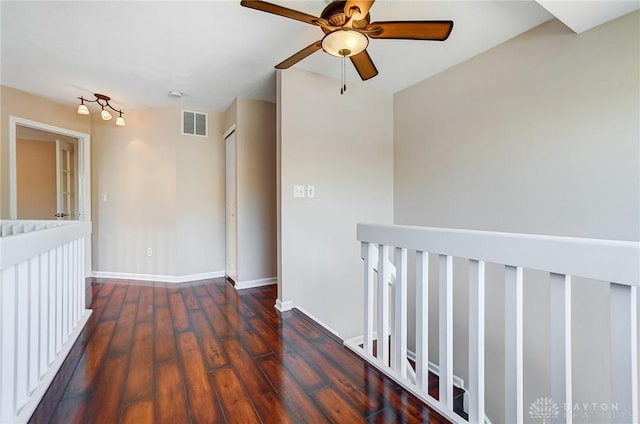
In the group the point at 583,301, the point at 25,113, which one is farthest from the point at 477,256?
the point at 25,113

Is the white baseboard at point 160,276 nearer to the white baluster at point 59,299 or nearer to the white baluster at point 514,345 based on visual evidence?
the white baluster at point 59,299

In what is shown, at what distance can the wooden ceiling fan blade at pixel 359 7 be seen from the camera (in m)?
1.42

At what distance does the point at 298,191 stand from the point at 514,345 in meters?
2.16

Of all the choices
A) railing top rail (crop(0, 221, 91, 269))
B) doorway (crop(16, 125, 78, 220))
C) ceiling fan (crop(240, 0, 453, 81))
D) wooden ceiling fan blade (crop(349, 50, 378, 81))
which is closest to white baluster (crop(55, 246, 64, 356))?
railing top rail (crop(0, 221, 91, 269))

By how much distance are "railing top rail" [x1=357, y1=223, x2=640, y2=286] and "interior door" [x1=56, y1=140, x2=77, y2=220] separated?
485 centimetres

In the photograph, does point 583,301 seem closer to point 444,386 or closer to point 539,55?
point 444,386

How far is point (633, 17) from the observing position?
1.83m

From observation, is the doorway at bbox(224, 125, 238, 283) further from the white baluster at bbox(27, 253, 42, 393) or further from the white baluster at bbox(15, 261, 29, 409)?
the white baluster at bbox(15, 261, 29, 409)

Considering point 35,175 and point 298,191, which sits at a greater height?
point 35,175

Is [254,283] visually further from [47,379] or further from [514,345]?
[514,345]

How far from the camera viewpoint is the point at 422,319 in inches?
57.0

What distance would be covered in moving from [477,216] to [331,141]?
64.2 inches

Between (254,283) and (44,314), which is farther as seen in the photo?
(254,283)

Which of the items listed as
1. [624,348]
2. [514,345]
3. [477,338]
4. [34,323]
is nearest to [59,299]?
[34,323]
